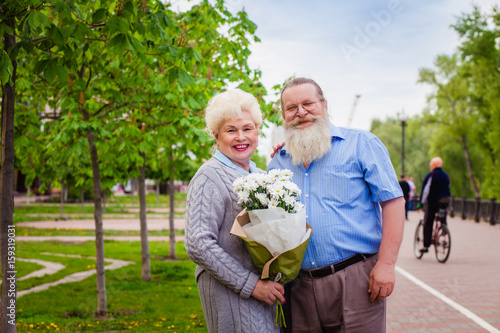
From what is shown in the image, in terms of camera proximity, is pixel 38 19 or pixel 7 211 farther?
pixel 7 211

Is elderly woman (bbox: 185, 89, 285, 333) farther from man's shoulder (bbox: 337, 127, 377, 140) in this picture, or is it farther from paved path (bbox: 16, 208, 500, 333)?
paved path (bbox: 16, 208, 500, 333)

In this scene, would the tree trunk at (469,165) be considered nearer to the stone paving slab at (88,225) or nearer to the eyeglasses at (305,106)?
the stone paving slab at (88,225)

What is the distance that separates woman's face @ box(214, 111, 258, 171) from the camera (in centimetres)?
280

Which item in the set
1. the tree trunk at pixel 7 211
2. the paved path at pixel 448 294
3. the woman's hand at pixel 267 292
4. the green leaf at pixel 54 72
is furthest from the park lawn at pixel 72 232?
the woman's hand at pixel 267 292

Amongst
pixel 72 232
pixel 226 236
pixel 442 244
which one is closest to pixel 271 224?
pixel 226 236

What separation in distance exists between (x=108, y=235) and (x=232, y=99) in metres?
15.7

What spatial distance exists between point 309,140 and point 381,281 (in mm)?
962

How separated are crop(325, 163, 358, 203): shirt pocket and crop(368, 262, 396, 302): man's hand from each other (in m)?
0.45

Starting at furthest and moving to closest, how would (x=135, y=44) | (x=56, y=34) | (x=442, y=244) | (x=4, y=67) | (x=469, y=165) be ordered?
(x=469, y=165), (x=442, y=244), (x=135, y=44), (x=56, y=34), (x=4, y=67)

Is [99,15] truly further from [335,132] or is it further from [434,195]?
[434,195]

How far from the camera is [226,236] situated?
2682 millimetres

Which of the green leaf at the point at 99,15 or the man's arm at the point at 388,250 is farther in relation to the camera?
the green leaf at the point at 99,15

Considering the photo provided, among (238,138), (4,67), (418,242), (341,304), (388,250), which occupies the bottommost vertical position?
(418,242)

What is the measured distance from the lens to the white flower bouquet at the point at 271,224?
97.7 inches
